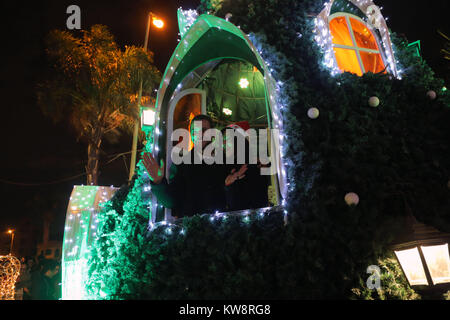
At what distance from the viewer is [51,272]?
9898mm

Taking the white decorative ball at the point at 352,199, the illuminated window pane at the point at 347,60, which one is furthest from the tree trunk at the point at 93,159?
the white decorative ball at the point at 352,199

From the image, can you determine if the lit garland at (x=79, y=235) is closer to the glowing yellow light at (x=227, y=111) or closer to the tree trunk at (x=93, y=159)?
the glowing yellow light at (x=227, y=111)

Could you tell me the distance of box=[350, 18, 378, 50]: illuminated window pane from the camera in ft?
19.9

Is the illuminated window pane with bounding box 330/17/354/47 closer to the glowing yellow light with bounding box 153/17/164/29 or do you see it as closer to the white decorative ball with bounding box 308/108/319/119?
the white decorative ball with bounding box 308/108/319/119

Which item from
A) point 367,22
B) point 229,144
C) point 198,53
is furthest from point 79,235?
point 367,22

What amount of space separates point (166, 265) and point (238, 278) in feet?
4.37

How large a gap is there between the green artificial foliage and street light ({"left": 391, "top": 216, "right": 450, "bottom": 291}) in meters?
0.54

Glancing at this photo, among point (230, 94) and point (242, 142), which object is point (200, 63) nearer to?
point (242, 142)

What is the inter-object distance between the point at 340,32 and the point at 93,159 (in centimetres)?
1173

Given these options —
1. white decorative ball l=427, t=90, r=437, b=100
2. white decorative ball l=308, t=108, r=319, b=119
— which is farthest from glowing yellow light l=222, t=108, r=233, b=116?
white decorative ball l=427, t=90, r=437, b=100

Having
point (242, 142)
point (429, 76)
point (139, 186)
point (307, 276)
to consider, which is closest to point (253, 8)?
point (242, 142)

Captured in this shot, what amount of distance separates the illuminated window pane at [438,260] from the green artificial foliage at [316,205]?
697 mm

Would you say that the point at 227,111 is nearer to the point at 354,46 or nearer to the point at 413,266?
the point at 354,46

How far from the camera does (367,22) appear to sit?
622 cm
